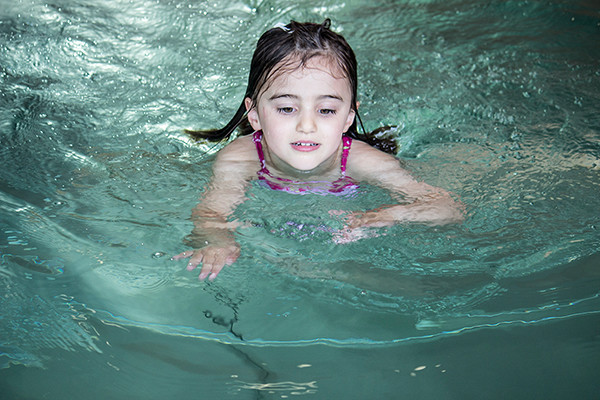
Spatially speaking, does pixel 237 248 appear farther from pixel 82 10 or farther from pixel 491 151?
pixel 82 10

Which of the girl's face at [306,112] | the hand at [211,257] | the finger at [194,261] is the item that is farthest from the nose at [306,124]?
the finger at [194,261]

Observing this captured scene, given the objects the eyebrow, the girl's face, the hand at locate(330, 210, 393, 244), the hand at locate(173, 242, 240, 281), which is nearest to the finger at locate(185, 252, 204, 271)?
the hand at locate(173, 242, 240, 281)

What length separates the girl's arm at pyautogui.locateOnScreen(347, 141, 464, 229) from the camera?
2420mm

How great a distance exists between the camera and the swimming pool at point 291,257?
1886mm

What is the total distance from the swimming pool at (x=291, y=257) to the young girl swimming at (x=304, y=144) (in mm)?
81

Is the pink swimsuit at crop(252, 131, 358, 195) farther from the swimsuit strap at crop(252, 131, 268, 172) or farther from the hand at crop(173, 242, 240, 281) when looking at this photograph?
the hand at crop(173, 242, 240, 281)

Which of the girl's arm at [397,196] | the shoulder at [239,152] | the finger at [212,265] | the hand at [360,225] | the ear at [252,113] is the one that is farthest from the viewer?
the shoulder at [239,152]

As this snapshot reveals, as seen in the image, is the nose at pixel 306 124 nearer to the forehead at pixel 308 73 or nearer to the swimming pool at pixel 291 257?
the forehead at pixel 308 73

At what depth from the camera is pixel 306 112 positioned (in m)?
2.47

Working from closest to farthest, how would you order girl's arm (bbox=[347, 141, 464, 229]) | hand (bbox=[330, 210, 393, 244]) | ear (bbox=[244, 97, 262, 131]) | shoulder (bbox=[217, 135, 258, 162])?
1. hand (bbox=[330, 210, 393, 244])
2. girl's arm (bbox=[347, 141, 464, 229])
3. ear (bbox=[244, 97, 262, 131])
4. shoulder (bbox=[217, 135, 258, 162])

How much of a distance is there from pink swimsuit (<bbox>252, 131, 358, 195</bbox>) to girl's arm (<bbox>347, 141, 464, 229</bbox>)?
0.12 ft

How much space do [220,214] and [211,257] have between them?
0.31 m

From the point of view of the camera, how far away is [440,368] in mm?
1904

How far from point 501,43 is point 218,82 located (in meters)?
1.99
